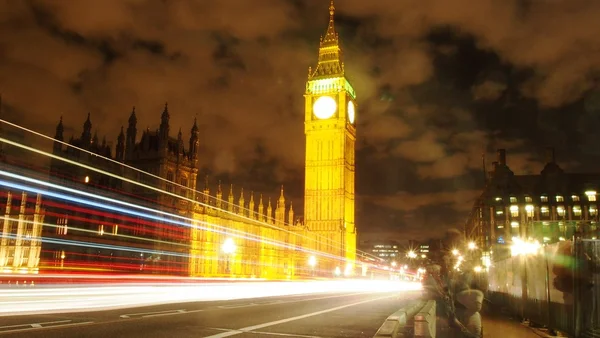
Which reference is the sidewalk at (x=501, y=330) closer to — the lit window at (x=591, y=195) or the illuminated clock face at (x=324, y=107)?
the illuminated clock face at (x=324, y=107)

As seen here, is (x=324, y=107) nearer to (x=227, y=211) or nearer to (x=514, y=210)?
(x=227, y=211)

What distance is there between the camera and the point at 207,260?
2299 inches

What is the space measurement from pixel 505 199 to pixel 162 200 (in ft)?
223

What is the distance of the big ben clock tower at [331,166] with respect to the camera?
276 ft

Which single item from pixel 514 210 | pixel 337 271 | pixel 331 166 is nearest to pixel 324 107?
pixel 331 166

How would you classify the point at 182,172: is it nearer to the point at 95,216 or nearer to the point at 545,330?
the point at 95,216

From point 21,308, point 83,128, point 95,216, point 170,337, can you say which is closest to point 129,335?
point 170,337

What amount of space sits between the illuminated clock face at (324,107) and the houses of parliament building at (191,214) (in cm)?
19

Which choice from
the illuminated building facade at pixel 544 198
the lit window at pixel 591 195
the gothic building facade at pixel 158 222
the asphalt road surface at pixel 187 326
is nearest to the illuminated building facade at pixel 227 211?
the gothic building facade at pixel 158 222

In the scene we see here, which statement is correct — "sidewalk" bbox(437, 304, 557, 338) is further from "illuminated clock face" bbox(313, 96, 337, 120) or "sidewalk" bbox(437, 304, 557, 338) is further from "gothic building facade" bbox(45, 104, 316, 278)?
"illuminated clock face" bbox(313, 96, 337, 120)

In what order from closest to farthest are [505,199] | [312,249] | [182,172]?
[182,172], [312,249], [505,199]

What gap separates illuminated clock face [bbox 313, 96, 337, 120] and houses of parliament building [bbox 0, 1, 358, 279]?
0.62 feet

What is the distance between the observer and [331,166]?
3423 inches

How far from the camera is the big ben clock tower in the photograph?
8425 centimetres
